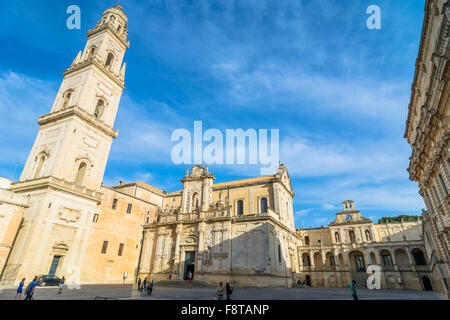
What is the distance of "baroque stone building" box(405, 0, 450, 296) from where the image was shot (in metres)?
11.0

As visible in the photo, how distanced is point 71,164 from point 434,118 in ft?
93.0

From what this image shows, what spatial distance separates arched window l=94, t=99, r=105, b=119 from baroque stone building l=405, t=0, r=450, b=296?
3000 cm

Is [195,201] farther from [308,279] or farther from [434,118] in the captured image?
[434,118]

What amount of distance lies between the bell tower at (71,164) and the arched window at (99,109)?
74 mm

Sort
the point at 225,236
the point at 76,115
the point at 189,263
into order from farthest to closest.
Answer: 1. the point at 189,263
2. the point at 225,236
3. the point at 76,115

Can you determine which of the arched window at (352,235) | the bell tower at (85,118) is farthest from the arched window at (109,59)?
the arched window at (352,235)

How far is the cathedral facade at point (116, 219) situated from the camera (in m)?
21.2

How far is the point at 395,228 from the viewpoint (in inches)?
1671

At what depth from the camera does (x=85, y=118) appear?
2600 centimetres

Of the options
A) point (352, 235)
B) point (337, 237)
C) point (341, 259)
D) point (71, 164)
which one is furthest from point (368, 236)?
point (71, 164)

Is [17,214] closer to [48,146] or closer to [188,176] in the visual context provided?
[48,146]
